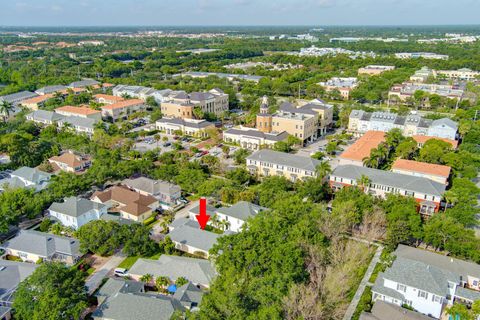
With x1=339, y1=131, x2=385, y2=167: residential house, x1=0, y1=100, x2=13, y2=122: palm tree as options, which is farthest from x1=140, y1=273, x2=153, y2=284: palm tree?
x1=0, y1=100, x2=13, y2=122: palm tree

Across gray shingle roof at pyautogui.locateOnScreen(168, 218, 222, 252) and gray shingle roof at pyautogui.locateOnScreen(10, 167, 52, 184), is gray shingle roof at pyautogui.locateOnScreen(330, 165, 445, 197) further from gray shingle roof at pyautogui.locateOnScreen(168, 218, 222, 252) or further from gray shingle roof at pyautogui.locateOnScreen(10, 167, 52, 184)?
gray shingle roof at pyautogui.locateOnScreen(10, 167, 52, 184)

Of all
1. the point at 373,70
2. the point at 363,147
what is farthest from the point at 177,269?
the point at 373,70

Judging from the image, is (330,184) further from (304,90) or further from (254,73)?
(254,73)

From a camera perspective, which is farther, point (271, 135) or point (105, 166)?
point (271, 135)

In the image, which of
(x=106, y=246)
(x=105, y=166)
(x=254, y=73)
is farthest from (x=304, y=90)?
(x=106, y=246)

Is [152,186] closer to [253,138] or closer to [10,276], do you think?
[10,276]

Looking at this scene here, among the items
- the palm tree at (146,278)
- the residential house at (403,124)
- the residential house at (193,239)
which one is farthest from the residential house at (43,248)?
the residential house at (403,124)
